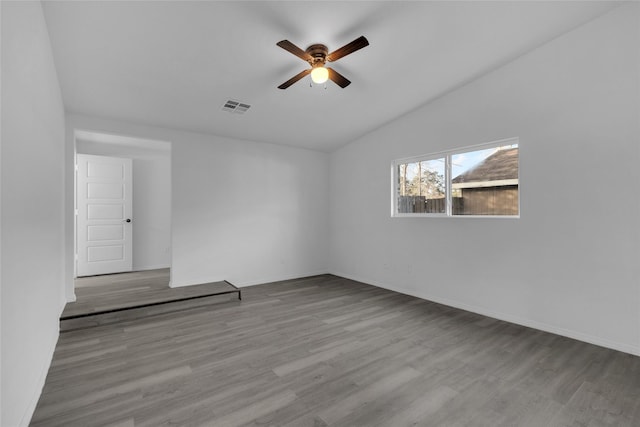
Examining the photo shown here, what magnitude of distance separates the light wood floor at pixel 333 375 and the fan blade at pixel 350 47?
265cm

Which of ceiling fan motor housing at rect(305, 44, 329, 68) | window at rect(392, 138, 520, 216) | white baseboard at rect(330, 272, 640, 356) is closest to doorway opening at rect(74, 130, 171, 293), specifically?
ceiling fan motor housing at rect(305, 44, 329, 68)

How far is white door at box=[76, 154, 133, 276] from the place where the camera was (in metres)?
5.41

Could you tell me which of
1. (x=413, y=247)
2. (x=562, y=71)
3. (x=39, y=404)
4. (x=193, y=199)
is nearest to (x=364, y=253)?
(x=413, y=247)

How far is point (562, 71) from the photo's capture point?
10.1ft

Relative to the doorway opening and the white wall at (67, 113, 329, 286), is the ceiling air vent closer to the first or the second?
the white wall at (67, 113, 329, 286)

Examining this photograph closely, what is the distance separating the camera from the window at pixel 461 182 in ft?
11.7

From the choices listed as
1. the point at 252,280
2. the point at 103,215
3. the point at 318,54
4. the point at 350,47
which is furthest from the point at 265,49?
the point at 103,215

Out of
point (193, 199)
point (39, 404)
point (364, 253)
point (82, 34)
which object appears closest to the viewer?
point (39, 404)

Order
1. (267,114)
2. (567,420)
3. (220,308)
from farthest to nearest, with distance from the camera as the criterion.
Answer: (267,114), (220,308), (567,420)

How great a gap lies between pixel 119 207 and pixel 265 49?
15.4 feet

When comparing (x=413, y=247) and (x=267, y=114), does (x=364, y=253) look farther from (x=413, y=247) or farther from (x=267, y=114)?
(x=267, y=114)

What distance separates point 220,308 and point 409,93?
12.7 ft

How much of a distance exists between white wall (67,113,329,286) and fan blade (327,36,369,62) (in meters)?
2.87

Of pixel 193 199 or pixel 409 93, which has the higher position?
pixel 409 93
